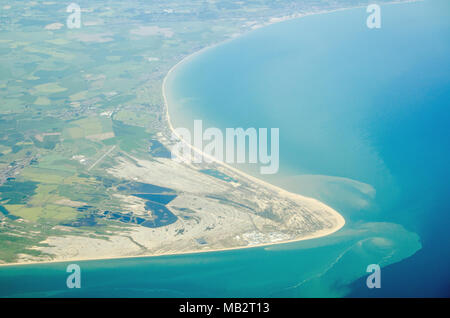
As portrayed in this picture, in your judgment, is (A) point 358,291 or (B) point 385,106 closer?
(A) point 358,291

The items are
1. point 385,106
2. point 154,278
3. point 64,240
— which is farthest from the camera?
point 385,106

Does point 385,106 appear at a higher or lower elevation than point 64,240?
higher

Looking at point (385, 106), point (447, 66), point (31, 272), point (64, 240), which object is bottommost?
point (31, 272)

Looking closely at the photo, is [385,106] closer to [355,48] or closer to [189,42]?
[355,48]

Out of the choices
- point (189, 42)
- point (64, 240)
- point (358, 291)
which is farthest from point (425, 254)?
point (189, 42)

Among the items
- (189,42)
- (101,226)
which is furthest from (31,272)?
(189,42)
